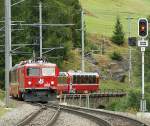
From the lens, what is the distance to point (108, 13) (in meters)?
177

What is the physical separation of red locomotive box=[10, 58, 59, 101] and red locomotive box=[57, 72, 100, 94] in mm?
27813

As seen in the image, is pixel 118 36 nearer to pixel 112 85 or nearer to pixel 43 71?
pixel 112 85

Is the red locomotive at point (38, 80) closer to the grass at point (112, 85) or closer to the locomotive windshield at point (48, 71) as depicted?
the locomotive windshield at point (48, 71)

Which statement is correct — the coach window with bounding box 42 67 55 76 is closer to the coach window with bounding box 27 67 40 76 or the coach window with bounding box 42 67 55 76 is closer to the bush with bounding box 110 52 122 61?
the coach window with bounding box 27 67 40 76

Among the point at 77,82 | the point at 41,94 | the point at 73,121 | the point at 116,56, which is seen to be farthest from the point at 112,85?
the point at 73,121

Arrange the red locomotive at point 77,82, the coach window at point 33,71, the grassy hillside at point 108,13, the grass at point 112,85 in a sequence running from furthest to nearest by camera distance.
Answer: the grassy hillside at point 108,13
the grass at point 112,85
the red locomotive at point 77,82
the coach window at point 33,71

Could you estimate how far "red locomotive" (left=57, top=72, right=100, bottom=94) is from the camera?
259 ft

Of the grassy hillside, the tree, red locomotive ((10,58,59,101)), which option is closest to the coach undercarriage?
red locomotive ((10,58,59,101))

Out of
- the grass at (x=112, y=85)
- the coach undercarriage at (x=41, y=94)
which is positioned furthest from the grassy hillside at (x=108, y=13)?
the coach undercarriage at (x=41, y=94)

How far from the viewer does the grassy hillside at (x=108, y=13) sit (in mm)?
152750

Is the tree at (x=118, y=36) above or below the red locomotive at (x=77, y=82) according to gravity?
above

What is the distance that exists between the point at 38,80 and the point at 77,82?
3094 centimetres

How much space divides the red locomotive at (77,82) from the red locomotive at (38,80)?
2781 cm

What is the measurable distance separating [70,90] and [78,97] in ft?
30.7
